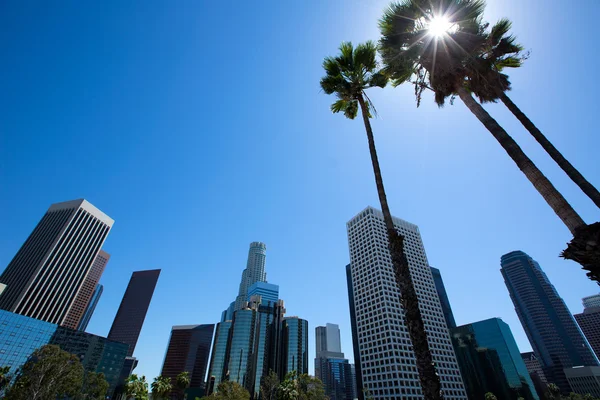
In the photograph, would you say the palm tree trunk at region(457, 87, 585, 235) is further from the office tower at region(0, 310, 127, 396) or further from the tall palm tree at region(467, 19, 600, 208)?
the office tower at region(0, 310, 127, 396)

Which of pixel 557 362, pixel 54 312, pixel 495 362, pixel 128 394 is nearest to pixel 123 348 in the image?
pixel 54 312

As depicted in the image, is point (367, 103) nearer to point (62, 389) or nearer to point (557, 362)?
point (62, 389)

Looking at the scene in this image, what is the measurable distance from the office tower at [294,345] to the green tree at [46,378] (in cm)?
11558

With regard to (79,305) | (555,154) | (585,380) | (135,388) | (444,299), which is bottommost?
(135,388)

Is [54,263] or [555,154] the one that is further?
[54,263]

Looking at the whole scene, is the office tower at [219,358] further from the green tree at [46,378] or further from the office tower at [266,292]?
the green tree at [46,378]

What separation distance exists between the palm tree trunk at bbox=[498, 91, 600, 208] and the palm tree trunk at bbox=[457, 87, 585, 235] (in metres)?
1.44

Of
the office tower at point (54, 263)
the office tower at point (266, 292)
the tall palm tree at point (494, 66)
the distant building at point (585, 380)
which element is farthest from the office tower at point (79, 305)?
the distant building at point (585, 380)

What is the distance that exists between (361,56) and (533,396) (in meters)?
173

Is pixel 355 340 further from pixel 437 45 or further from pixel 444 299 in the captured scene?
pixel 437 45

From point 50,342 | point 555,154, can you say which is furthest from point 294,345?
point 555,154

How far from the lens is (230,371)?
131125 mm

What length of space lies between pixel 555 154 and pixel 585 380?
208148 mm

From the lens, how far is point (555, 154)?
9.68m
